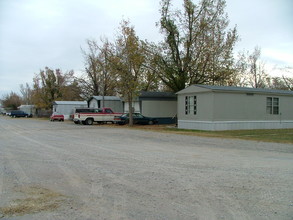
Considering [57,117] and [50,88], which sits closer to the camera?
[57,117]

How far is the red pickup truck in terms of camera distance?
31.1m

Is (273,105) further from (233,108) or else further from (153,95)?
(153,95)

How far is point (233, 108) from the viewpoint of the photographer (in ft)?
72.3

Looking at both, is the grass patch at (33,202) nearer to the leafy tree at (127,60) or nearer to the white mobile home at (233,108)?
the white mobile home at (233,108)

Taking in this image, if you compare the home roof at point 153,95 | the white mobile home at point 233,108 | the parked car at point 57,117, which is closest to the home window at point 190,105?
the white mobile home at point 233,108

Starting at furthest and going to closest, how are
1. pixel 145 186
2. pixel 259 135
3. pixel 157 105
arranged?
pixel 157 105 < pixel 259 135 < pixel 145 186

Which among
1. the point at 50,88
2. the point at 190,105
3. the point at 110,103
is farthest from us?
the point at 50,88

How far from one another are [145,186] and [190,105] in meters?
17.5

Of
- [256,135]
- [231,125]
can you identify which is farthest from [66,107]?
[256,135]

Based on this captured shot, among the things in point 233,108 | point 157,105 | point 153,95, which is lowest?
point 233,108

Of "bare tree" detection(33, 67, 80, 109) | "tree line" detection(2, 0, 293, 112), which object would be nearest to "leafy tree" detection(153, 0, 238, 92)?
"tree line" detection(2, 0, 293, 112)

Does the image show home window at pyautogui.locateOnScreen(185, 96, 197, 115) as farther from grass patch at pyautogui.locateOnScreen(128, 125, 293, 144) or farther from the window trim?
the window trim

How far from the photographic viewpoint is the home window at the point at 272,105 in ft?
78.3

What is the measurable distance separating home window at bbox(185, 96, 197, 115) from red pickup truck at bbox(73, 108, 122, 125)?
10.5 meters
